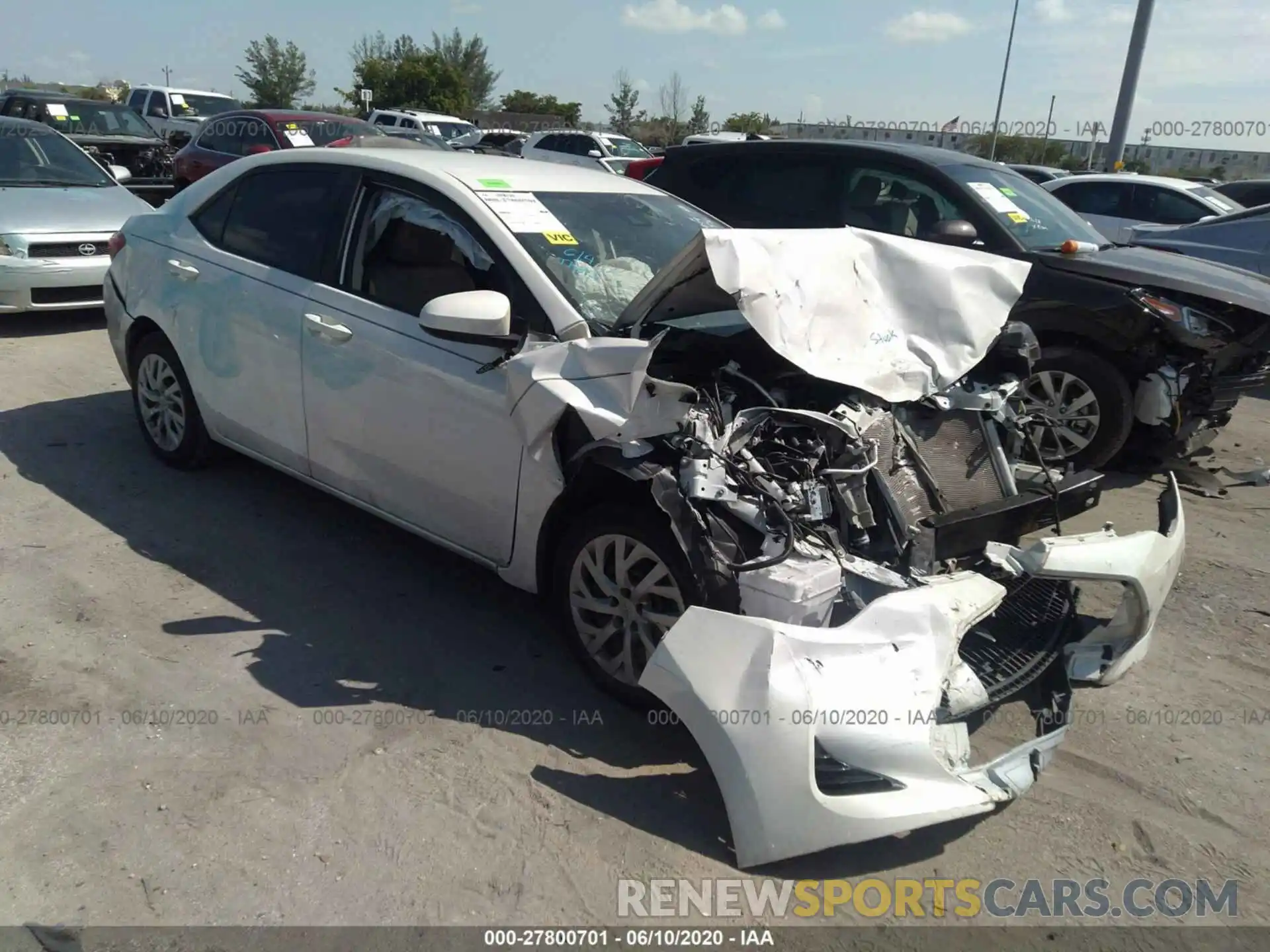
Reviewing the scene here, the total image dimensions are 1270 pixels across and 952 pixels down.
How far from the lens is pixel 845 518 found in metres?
3.30

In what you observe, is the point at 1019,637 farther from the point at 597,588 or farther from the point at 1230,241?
the point at 1230,241

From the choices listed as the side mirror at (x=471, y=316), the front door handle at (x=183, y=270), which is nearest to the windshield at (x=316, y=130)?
the front door handle at (x=183, y=270)

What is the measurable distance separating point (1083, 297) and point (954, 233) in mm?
856

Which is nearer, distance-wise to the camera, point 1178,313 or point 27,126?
point 1178,313

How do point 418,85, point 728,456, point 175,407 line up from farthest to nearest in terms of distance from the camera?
point 418,85 → point 175,407 → point 728,456

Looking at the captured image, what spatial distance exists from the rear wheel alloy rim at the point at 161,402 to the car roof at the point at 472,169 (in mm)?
1220

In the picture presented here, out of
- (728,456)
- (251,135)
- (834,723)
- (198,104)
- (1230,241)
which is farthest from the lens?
(198,104)

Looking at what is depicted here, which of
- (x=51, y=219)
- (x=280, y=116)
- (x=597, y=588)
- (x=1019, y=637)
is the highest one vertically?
(x=280, y=116)

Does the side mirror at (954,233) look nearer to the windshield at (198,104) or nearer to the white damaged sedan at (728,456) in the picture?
the white damaged sedan at (728,456)

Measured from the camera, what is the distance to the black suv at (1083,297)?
5816mm

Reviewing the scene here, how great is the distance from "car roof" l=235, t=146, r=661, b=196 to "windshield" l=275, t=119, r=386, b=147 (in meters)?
8.94

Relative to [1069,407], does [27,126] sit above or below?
above

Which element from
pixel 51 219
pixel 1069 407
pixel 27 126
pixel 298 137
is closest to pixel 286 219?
pixel 1069 407

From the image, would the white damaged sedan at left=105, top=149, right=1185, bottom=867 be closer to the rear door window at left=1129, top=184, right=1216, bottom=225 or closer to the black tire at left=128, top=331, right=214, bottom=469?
the black tire at left=128, top=331, right=214, bottom=469
